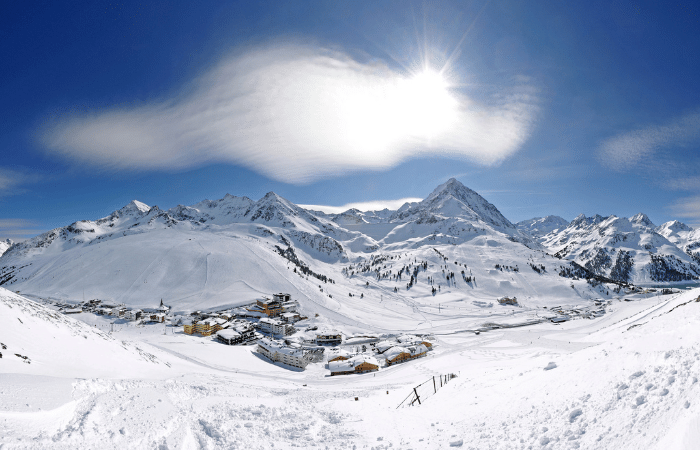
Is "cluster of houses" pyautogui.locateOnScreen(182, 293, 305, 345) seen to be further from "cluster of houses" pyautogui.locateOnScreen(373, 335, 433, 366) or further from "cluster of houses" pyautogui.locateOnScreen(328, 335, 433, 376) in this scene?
"cluster of houses" pyautogui.locateOnScreen(373, 335, 433, 366)

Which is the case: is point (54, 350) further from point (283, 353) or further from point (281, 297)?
point (281, 297)

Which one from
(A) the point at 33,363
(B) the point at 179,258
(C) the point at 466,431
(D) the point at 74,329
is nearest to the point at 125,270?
(B) the point at 179,258

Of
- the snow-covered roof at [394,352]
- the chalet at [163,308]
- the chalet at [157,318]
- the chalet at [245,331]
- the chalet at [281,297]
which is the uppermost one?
the chalet at [281,297]

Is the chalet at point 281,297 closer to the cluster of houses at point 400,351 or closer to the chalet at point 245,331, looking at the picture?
the chalet at point 245,331


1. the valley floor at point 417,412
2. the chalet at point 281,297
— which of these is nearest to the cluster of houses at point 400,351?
the valley floor at point 417,412

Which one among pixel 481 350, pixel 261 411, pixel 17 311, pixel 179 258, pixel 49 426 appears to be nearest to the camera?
pixel 49 426

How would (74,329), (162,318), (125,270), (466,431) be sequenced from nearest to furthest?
(466,431), (74,329), (162,318), (125,270)

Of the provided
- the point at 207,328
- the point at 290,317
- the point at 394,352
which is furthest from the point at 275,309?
the point at 394,352

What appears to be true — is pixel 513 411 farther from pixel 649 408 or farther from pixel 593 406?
pixel 649 408
